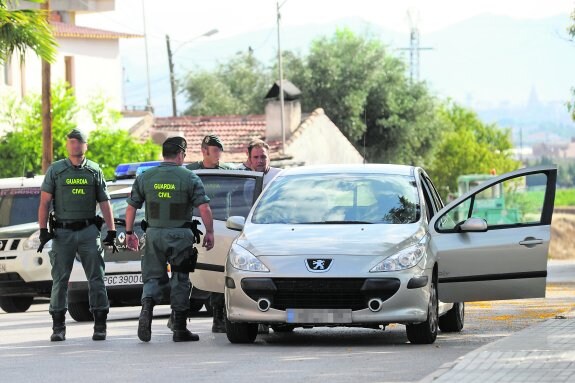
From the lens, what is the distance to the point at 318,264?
13.8 metres

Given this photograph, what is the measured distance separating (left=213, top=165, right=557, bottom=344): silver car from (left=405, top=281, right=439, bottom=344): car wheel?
0.04ft

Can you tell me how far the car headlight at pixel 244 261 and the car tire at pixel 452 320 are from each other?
8.92 feet

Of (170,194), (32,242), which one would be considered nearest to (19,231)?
(32,242)

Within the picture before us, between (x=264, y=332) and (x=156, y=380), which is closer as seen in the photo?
(x=156, y=380)

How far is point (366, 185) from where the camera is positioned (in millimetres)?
15133

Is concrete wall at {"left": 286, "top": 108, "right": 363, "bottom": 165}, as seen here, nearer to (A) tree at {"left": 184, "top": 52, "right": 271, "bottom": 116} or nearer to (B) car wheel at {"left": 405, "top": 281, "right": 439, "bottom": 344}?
(B) car wheel at {"left": 405, "top": 281, "right": 439, "bottom": 344}

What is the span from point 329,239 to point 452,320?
2.50m

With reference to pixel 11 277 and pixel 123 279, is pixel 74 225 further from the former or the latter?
pixel 11 277

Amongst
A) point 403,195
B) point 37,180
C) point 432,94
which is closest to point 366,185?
point 403,195

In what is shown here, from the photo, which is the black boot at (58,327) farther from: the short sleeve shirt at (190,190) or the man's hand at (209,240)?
the man's hand at (209,240)

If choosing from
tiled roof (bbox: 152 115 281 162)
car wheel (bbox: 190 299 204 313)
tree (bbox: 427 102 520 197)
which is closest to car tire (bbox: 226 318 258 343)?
car wheel (bbox: 190 299 204 313)

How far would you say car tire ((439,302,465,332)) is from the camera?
15992 millimetres

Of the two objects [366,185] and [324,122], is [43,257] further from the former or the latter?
[324,122]

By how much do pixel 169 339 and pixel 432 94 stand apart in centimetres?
6767
